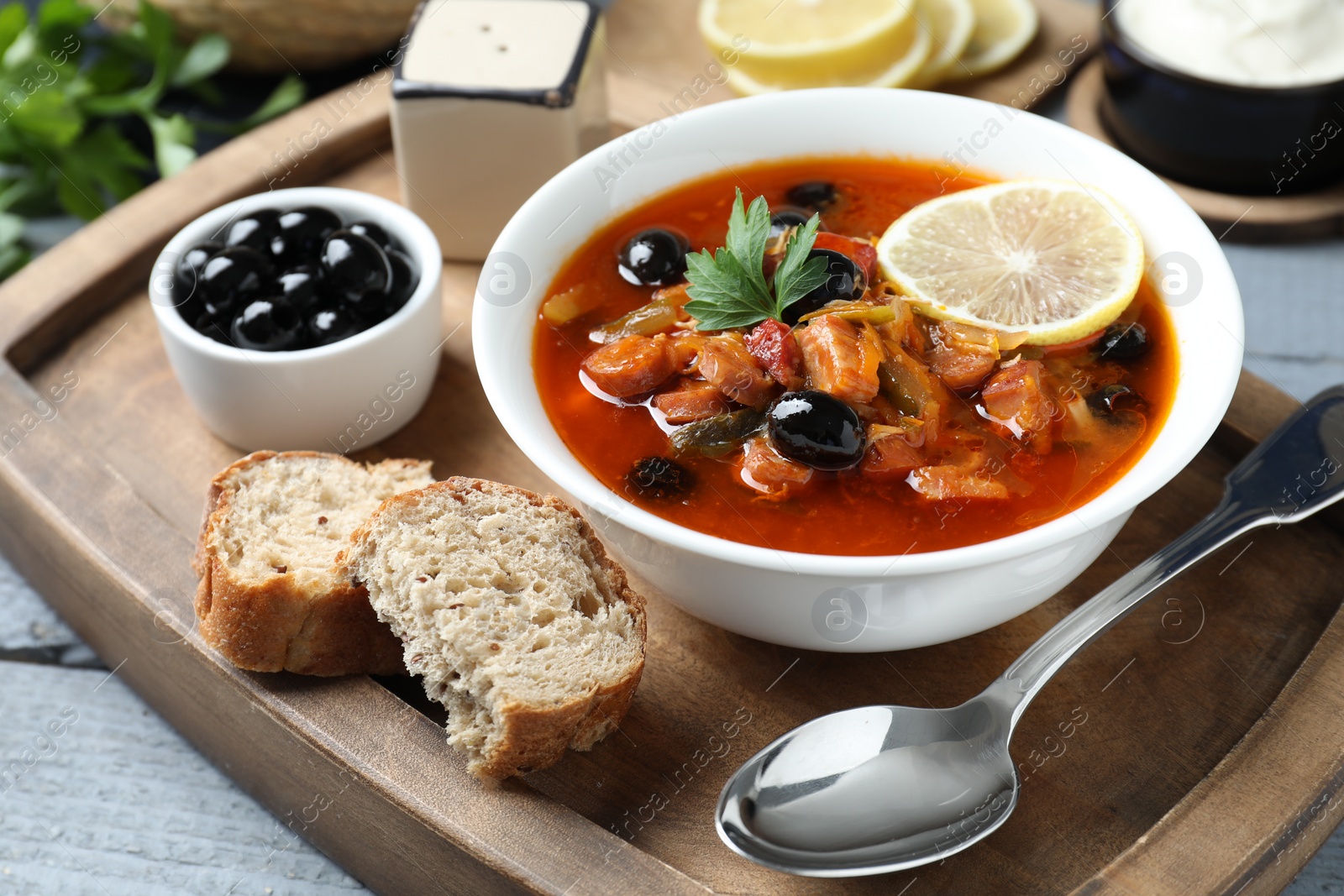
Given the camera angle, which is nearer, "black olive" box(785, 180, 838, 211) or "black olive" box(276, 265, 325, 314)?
"black olive" box(276, 265, 325, 314)

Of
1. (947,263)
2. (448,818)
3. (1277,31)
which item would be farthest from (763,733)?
(1277,31)

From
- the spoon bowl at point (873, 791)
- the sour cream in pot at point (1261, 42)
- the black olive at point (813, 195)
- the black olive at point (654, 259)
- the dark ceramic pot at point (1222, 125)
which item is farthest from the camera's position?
the sour cream in pot at point (1261, 42)

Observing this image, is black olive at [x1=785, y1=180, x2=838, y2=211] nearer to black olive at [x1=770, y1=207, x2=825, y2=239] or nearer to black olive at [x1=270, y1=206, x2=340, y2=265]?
black olive at [x1=770, y1=207, x2=825, y2=239]

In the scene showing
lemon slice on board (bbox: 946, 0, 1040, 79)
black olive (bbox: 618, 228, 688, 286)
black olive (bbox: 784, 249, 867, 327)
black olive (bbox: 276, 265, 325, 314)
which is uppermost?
black olive (bbox: 784, 249, 867, 327)

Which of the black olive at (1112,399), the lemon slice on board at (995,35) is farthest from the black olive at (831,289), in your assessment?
the lemon slice on board at (995,35)

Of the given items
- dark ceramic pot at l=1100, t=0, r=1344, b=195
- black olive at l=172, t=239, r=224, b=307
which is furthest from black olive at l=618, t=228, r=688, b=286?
dark ceramic pot at l=1100, t=0, r=1344, b=195

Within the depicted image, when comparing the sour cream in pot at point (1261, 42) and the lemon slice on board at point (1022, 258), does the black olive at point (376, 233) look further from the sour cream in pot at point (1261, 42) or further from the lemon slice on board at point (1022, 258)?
the sour cream in pot at point (1261, 42)
